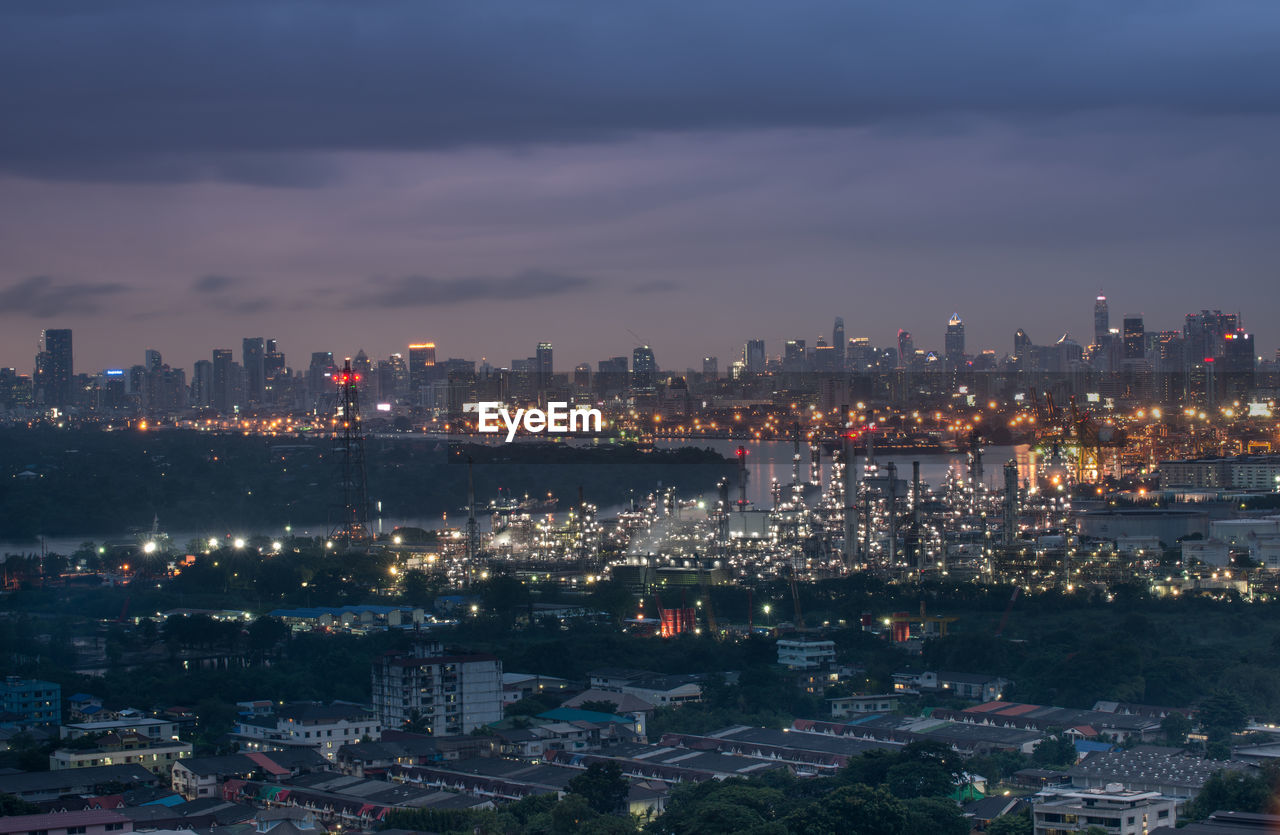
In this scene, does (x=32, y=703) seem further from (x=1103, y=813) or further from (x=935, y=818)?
(x=1103, y=813)

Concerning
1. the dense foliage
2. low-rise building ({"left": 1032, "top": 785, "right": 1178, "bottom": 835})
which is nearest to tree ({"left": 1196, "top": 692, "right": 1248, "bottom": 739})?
low-rise building ({"left": 1032, "top": 785, "right": 1178, "bottom": 835})

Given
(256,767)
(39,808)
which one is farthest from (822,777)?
(39,808)

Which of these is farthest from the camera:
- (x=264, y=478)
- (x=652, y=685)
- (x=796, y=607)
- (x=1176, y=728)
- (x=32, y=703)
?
A: (x=264, y=478)

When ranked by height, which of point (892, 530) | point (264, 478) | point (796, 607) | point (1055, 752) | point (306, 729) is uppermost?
point (264, 478)

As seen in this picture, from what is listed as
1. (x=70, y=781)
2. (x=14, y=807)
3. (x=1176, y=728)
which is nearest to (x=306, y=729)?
(x=70, y=781)

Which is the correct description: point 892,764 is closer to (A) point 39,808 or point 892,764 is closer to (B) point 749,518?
(A) point 39,808
